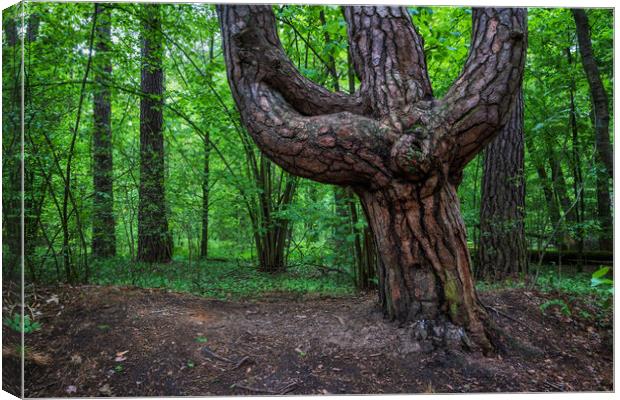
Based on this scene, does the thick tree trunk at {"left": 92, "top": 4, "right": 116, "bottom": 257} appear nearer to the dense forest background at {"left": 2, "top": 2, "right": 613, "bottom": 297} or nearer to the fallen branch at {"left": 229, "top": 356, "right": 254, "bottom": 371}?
the dense forest background at {"left": 2, "top": 2, "right": 613, "bottom": 297}

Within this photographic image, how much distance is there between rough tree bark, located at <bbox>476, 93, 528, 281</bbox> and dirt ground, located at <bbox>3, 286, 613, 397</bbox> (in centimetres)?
130

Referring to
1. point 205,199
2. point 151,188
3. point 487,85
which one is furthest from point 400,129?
point 205,199

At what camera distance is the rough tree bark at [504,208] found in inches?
160

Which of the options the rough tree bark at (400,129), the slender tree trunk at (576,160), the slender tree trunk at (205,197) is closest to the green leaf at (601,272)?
the rough tree bark at (400,129)

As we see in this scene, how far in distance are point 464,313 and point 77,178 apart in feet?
10.7

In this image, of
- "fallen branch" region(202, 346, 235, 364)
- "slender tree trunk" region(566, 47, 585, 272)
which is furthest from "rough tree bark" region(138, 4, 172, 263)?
"slender tree trunk" region(566, 47, 585, 272)

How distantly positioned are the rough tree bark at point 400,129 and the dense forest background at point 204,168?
27.3 inches

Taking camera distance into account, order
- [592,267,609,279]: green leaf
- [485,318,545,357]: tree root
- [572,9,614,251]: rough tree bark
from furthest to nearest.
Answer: [572,9,614,251]: rough tree bark → [485,318,545,357]: tree root → [592,267,609,279]: green leaf

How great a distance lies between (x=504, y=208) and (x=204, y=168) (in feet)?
11.6

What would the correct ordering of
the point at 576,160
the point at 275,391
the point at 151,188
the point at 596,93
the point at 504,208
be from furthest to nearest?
the point at 504,208 < the point at 151,188 < the point at 576,160 < the point at 596,93 < the point at 275,391

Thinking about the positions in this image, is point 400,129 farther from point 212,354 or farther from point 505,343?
point 212,354

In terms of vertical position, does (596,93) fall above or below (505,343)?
above

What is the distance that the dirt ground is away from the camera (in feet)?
6.73

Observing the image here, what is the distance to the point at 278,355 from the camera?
88.0 inches
